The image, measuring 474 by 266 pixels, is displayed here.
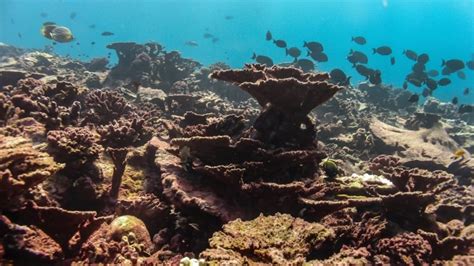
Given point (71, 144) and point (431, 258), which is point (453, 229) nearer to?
point (431, 258)

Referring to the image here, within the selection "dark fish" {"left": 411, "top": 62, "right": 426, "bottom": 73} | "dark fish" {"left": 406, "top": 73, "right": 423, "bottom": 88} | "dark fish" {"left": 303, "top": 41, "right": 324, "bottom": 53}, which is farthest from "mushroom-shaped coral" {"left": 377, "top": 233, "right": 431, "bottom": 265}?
"dark fish" {"left": 411, "top": 62, "right": 426, "bottom": 73}

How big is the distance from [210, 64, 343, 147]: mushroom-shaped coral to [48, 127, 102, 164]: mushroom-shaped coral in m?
2.24

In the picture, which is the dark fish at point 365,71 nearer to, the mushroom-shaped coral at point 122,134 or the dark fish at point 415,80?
the dark fish at point 415,80

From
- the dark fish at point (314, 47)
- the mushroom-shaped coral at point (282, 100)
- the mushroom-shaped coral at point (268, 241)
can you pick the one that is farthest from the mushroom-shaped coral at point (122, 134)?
the dark fish at point (314, 47)

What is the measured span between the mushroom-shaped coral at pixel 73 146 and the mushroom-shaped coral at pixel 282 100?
7.34 ft

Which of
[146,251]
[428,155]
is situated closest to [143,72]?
[428,155]

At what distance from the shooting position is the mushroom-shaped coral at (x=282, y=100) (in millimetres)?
5277

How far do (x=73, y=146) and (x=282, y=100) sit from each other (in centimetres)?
326

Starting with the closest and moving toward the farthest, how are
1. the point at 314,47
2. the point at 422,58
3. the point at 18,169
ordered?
the point at 18,169 → the point at 314,47 → the point at 422,58

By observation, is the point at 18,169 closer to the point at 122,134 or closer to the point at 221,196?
the point at 221,196

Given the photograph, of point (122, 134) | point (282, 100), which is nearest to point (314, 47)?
point (122, 134)

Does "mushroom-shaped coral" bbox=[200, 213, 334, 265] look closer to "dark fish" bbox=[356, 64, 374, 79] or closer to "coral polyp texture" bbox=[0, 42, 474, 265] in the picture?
"coral polyp texture" bbox=[0, 42, 474, 265]

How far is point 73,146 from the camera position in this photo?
550 cm

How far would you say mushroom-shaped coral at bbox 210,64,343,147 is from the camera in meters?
5.28
